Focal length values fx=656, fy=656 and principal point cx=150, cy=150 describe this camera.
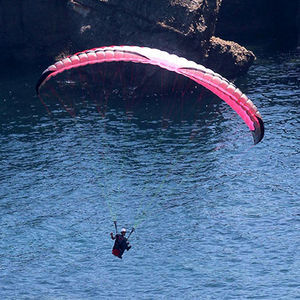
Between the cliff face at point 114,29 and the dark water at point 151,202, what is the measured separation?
924 centimetres

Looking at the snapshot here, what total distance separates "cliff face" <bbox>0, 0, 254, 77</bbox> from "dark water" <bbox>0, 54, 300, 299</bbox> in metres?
9.24

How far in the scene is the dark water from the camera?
5028 cm

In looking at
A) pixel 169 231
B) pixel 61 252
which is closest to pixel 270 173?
pixel 169 231

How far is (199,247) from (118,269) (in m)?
7.09

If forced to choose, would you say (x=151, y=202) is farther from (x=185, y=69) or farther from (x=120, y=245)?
(x=185, y=69)

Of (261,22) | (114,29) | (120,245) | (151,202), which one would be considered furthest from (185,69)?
(261,22)

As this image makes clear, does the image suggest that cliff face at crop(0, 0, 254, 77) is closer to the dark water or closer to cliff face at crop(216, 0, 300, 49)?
the dark water

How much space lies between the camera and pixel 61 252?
53.7 m

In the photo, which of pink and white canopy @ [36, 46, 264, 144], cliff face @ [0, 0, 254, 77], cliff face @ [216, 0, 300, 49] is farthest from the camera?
cliff face @ [216, 0, 300, 49]

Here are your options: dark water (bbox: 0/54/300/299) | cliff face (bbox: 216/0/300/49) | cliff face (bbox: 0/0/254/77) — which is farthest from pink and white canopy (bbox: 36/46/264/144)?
cliff face (bbox: 216/0/300/49)

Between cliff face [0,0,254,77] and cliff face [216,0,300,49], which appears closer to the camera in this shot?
cliff face [0,0,254,77]

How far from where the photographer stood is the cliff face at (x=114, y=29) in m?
84.4

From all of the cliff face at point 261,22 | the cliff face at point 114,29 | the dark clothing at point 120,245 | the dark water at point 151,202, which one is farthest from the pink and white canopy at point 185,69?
the cliff face at point 261,22

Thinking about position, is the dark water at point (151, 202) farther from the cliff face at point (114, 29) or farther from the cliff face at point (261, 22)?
the cliff face at point (261, 22)
